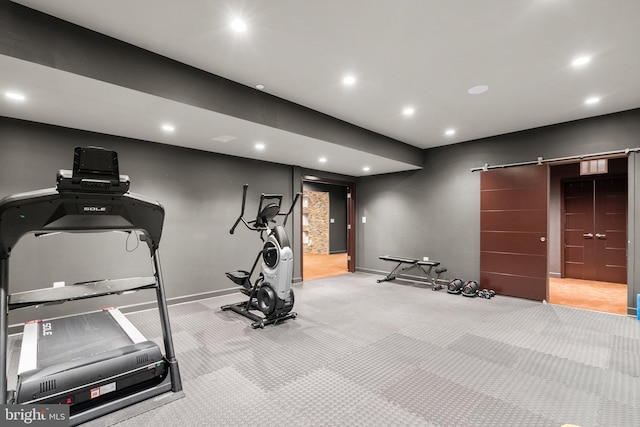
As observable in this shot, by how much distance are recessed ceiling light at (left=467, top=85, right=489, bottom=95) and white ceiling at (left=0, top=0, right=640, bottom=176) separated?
0.23 feet

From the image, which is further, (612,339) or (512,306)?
(512,306)

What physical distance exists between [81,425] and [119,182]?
1.59m

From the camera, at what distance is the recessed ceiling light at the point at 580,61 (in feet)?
9.45

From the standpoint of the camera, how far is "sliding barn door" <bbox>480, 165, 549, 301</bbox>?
4906mm

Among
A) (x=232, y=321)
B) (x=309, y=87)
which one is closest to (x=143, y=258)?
(x=232, y=321)

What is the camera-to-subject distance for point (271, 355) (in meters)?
2.93

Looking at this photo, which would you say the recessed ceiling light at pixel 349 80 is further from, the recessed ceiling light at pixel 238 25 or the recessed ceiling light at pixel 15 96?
the recessed ceiling light at pixel 15 96

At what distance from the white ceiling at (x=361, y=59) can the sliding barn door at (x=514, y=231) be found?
1145 millimetres

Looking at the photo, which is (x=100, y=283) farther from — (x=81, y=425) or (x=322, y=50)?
(x=322, y=50)

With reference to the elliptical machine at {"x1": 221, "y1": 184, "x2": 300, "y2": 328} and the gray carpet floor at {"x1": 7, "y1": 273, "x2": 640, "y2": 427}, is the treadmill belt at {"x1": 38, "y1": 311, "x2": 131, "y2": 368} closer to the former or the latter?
the gray carpet floor at {"x1": 7, "y1": 273, "x2": 640, "y2": 427}

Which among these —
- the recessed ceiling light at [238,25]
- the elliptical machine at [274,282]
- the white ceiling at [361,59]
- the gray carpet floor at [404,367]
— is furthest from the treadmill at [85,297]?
the elliptical machine at [274,282]

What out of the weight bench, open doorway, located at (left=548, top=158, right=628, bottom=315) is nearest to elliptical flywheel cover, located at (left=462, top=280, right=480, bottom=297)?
the weight bench

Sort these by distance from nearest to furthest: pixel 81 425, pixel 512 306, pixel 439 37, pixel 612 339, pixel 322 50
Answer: pixel 81 425 → pixel 439 37 → pixel 322 50 → pixel 612 339 → pixel 512 306

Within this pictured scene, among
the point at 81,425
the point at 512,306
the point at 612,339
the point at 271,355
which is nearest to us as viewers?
the point at 81,425
